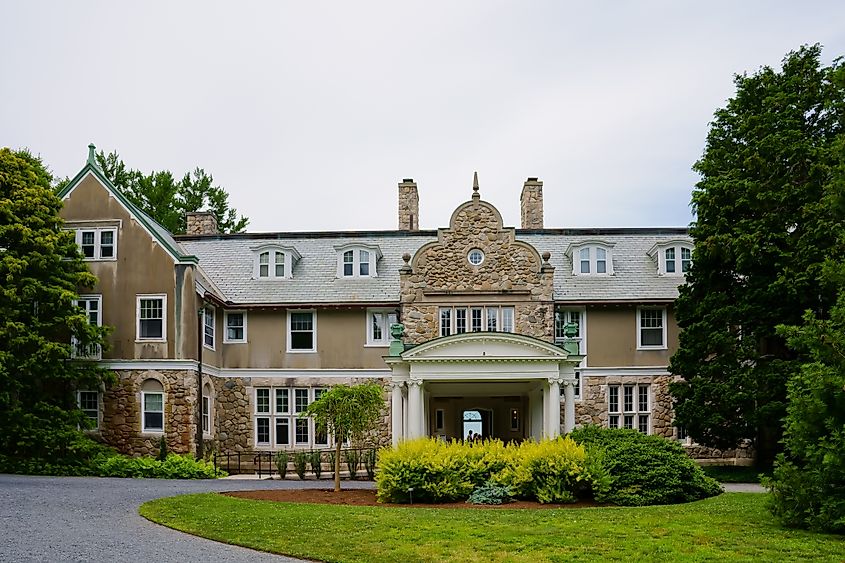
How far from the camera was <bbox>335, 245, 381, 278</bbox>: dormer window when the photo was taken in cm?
3394

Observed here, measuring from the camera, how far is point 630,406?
105ft

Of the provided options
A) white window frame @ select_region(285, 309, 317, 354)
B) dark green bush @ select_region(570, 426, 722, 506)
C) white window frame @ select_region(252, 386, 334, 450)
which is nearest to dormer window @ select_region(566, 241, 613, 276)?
white window frame @ select_region(285, 309, 317, 354)

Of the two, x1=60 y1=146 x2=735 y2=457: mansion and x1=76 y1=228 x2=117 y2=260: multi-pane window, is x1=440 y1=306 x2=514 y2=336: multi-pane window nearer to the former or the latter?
x1=60 y1=146 x2=735 y2=457: mansion

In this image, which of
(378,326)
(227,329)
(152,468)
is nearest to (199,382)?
(227,329)

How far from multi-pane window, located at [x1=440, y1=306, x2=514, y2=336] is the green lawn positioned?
14.3m

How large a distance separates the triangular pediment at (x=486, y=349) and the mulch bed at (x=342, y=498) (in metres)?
4.83

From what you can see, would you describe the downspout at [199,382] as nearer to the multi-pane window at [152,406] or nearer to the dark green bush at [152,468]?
the multi-pane window at [152,406]

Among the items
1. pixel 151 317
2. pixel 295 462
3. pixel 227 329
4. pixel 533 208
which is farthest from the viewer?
pixel 533 208

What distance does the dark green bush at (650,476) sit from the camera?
725 inches

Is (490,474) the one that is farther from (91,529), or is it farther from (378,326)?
(378,326)

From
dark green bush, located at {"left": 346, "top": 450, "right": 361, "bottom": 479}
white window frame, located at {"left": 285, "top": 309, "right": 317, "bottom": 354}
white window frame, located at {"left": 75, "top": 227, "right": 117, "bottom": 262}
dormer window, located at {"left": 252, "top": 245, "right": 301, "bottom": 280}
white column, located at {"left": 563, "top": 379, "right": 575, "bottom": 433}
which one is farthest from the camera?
dormer window, located at {"left": 252, "top": 245, "right": 301, "bottom": 280}

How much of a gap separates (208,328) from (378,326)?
5.78 metres

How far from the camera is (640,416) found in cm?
3192

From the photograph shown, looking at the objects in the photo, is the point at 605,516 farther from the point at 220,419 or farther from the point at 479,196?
the point at 220,419
